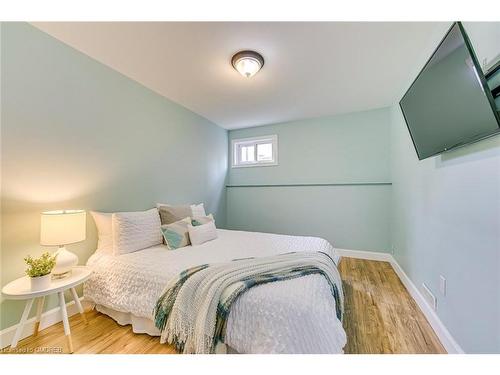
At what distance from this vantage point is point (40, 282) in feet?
4.39

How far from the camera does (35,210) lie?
1624 millimetres

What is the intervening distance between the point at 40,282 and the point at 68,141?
1.19 meters

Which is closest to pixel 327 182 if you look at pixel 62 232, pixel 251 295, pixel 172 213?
pixel 172 213

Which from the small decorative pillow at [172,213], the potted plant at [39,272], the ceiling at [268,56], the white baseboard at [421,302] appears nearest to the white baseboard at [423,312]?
the white baseboard at [421,302]

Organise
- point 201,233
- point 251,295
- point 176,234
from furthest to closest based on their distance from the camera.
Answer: point 201,233, point 176,234, point 251,295

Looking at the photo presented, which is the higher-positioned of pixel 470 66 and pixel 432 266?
pixel 470 66

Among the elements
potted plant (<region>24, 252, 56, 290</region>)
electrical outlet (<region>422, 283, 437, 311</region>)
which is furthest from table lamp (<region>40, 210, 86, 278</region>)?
electrical outlet (<region>422, 283, 437, 311</region>)

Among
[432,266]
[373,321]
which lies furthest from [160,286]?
[432,266]

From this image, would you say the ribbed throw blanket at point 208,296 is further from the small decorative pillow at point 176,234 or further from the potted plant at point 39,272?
the potted plant at point 39,272

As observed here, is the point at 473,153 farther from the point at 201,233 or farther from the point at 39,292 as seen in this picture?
the point at 39,292

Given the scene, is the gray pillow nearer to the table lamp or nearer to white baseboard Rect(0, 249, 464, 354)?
the table lamp

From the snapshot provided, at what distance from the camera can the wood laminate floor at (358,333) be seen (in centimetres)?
142
